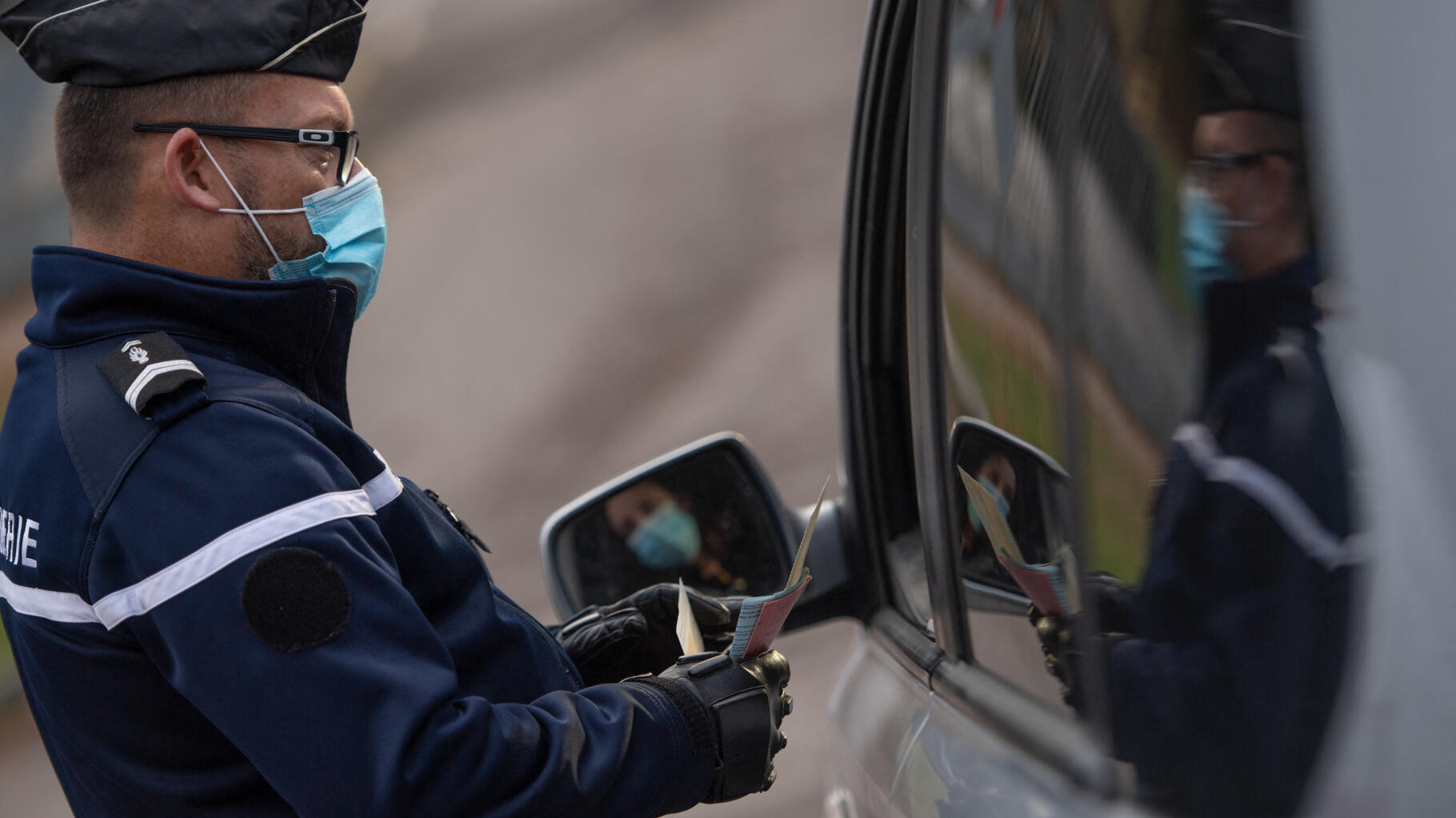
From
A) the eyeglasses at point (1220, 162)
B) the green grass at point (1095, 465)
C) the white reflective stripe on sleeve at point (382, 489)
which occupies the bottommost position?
the white reflective stripe on sleeve at point (382, 489)

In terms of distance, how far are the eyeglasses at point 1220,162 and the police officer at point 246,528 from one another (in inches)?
34.5

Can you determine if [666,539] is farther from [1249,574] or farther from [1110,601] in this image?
[1249,574]

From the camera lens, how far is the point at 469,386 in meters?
8.66

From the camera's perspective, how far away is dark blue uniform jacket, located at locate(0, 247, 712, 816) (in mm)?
1259

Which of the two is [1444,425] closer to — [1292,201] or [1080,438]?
[1292,201]

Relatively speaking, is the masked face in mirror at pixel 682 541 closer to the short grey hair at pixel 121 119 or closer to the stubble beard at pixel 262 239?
the stubble beard at pixel 262 239

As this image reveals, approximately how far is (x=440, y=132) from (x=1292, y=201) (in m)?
10.1

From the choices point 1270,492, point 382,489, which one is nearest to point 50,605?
point 382,489

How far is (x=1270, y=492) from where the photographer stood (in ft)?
2.83

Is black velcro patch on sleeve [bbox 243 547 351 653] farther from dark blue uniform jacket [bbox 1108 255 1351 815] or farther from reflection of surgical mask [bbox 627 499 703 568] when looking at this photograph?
reflection of surgical mask [bbox 627 499 703 568]

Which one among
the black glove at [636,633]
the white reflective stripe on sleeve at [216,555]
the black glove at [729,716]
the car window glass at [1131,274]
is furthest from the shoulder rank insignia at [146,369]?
the car window glass at [1131,274]

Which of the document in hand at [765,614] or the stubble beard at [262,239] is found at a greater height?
the stubble beard at [262,239]

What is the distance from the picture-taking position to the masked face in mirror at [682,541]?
7.70 ft

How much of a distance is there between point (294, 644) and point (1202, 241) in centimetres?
92
